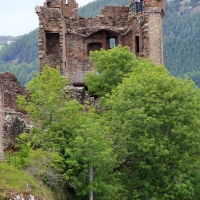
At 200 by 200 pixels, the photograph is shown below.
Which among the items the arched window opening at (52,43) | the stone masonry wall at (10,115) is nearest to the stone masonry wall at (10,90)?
the stone masonry wall at (10,115)

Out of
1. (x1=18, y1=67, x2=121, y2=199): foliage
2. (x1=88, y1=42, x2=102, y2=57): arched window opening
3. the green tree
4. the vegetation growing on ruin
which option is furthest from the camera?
(x1=88, y1=42, x2=102, y2=57): arched window opening

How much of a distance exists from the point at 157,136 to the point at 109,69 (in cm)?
1082

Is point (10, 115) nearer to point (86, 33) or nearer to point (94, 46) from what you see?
point (86, 33)

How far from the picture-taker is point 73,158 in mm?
39281

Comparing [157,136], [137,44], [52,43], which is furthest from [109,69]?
[137,44]

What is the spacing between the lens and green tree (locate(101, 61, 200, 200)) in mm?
42250

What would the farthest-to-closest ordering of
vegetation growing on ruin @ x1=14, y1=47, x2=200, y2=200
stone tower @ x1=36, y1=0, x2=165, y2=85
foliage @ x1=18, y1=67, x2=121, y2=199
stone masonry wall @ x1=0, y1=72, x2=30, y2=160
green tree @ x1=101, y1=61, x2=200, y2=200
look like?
stone tower @ x1=36, y1=0, x2=165, y2=85
green tree @ x1=101, y1=61, x2=200, y2=200
vegetation growing on ruin @ x1=14, y1=47, x2=200, y2=200
foliage @ x1=18, y1=67, x2=121, y2=199
stone masonry wall @ x1=0, y1=72, x2=30, y2=160

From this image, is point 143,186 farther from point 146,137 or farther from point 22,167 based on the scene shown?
point 22,167

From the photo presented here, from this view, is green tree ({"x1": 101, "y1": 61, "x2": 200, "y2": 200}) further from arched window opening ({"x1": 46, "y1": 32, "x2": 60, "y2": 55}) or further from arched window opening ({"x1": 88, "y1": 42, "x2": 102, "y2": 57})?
arched window opening ({"x1": 88, "y1": 42, "x2": 102, "y2": 57})

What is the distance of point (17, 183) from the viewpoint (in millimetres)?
33969

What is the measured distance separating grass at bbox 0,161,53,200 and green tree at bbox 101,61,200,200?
7326mm

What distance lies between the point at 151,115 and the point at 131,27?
69.8 feet

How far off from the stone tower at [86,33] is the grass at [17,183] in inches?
976

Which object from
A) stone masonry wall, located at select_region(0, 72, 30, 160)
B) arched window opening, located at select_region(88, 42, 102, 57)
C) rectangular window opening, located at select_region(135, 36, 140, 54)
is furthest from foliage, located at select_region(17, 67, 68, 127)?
arched window opening, located at select_region(88, 42, 102, 57)
